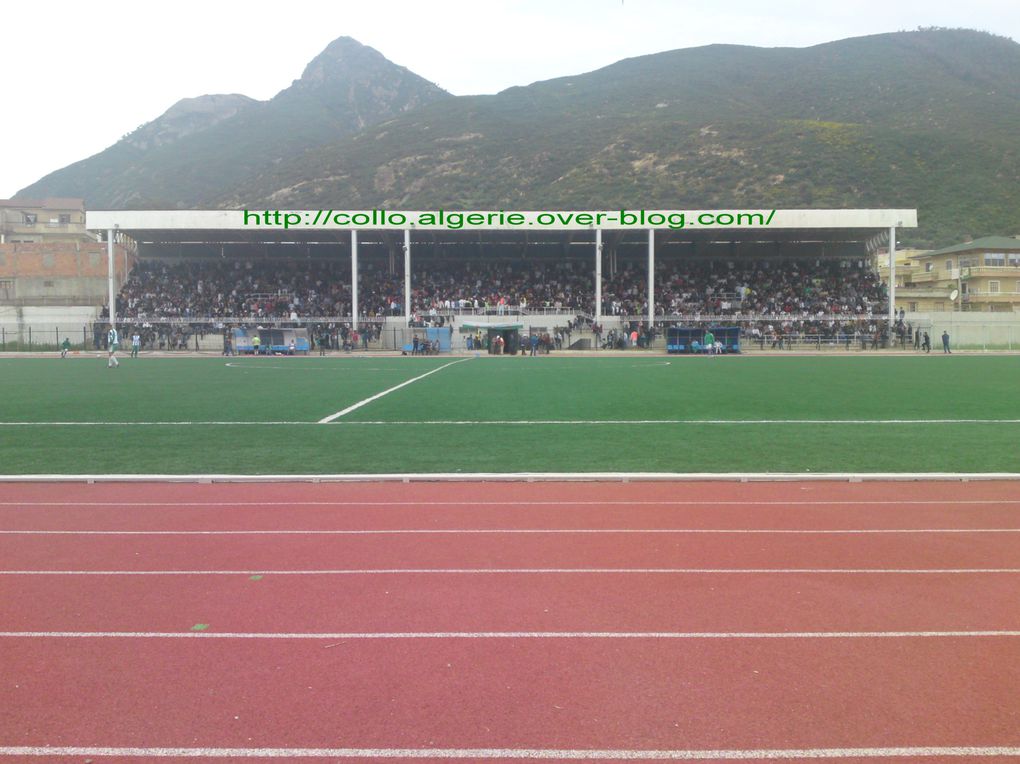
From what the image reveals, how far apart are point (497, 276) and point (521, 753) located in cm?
5814

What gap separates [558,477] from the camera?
1011cm

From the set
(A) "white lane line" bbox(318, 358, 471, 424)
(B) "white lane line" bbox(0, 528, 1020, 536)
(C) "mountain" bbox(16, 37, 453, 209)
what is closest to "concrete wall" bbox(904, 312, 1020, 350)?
(A) "white lane line" bbox(318, 358, 471, 424)

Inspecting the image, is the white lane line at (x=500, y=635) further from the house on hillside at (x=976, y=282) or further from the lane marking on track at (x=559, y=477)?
the house on hillside at (x=976, y=282)

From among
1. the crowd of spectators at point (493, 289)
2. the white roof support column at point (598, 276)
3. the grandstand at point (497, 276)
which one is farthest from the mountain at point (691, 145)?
the white roof support column at point (598, 276)

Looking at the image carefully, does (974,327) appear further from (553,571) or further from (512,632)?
(512,632)

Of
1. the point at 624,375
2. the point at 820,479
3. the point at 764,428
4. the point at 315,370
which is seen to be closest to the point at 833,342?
the point at 624,375

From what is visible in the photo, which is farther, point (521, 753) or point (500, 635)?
point (500, 635)

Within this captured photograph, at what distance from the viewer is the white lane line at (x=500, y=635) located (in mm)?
4988

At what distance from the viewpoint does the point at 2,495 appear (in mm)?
9352

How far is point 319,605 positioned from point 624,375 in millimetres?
23900

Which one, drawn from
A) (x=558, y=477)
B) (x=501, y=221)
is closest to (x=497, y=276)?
(x=501, y=221)

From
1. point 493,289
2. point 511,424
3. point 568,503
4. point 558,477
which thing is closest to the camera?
point 568,503

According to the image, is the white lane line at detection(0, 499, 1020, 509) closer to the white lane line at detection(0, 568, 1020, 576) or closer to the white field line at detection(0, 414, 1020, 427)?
the white lane line at detection(0, 568, 1020, 576)

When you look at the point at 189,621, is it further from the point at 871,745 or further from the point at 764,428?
the point at 764,428
